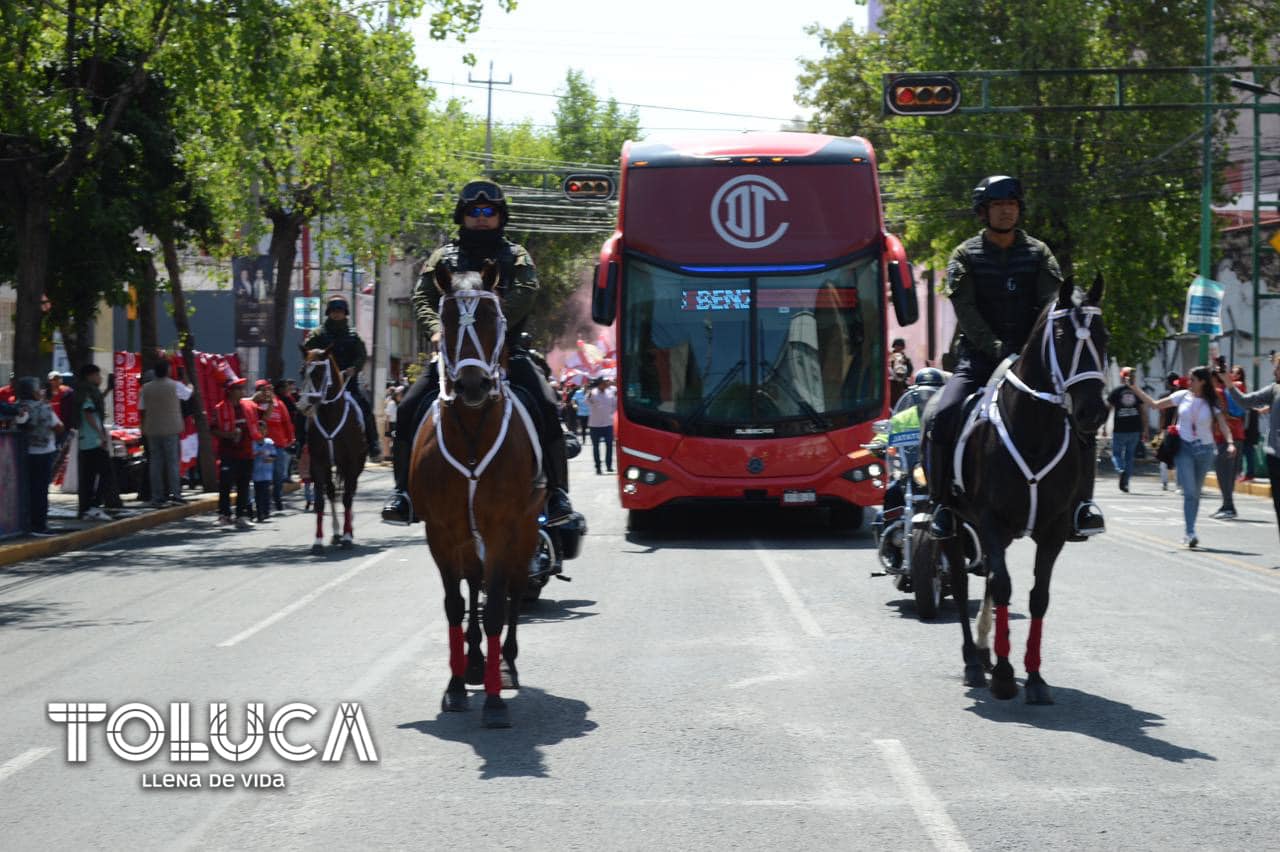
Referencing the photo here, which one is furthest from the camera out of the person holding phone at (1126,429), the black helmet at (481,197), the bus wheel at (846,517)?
the person holding phone at (1126,429)

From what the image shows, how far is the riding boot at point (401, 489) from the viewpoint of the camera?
9.54m

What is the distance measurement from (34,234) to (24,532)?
4175 millimetres

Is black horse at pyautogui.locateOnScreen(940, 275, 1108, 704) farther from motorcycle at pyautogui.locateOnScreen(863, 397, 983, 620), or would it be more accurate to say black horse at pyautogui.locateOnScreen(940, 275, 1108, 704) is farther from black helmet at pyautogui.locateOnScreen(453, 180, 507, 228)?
black helmet at pyautogui.locateOnScreen(453, 180, 507, 228)

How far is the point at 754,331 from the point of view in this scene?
758 inches

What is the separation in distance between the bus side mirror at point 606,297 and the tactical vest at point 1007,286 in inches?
339

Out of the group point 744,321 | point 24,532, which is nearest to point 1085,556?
point 744,321

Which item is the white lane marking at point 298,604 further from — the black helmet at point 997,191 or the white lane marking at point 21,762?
the black helmet at point 997,191

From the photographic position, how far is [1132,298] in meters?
42.7

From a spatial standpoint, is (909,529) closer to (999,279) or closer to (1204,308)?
(999,279)

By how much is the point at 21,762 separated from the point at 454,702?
2123 millimetres

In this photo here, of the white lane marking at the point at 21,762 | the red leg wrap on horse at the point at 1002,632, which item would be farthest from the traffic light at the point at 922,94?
the white lane marking at the point at 21,762

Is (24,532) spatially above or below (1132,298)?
below

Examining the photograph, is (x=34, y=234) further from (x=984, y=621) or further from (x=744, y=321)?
(x=984, y=621)

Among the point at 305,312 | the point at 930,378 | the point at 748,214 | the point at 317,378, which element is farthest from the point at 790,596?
the point at 305,312
